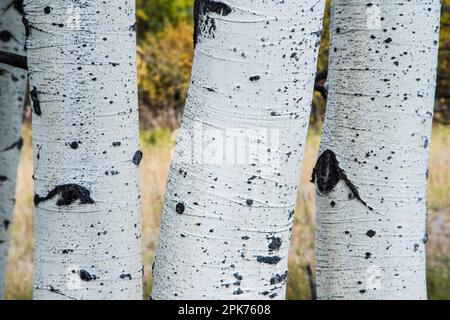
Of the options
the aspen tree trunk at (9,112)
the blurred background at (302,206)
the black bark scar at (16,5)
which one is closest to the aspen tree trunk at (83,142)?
the black bark scar at (16,5)

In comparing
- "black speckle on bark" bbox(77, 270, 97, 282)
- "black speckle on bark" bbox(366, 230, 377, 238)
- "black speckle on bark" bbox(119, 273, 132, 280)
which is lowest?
"black speckle on bark" bbox(119, 273, 132, 280)

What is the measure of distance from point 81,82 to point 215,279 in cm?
53

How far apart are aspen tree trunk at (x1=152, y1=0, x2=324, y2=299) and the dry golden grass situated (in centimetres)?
297

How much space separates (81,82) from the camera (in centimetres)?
141

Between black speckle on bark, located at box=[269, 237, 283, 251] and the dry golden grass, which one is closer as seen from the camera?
black speckle on bark, located at box=[269, 237, 283, 251]

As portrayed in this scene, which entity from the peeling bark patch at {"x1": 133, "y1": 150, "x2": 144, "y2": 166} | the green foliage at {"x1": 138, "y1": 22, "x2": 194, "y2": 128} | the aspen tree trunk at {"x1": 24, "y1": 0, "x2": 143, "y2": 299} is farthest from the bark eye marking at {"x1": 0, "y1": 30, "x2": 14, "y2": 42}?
the green foliage at {"x1": 138, "y1": 22, "x2": 194, "y2": 128}

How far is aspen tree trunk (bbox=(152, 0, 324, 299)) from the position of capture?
1.23 meters

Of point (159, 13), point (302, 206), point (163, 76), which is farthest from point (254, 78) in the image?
point (159, 13)

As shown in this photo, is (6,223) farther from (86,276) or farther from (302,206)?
(302,206)

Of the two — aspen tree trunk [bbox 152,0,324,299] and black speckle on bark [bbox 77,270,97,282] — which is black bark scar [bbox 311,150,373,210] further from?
black speckle on bark [bbox 77,270,97,282]

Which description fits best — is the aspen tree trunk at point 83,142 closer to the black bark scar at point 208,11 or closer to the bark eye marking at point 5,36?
the black bark scar at point 208,11

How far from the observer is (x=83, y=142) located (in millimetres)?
1408

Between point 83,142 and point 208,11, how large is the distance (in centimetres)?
41
